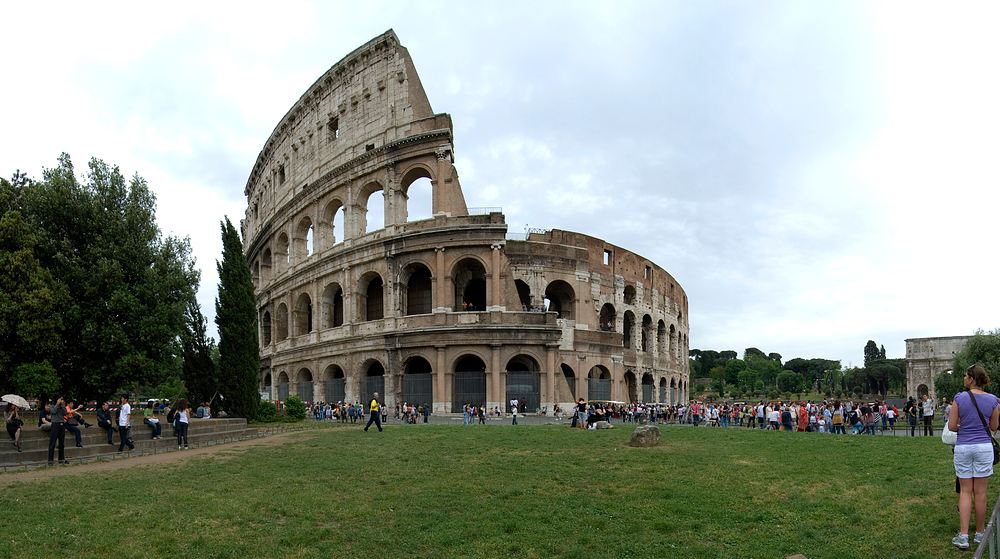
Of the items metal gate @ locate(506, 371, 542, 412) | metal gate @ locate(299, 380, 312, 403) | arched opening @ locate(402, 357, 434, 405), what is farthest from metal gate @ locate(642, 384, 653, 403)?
metal gate @ locate(299, 380, 312, 403)

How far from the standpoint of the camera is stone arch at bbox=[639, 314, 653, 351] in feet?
160

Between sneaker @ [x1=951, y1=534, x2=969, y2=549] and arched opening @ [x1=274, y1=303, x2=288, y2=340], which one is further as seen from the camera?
arched opening @ [x1=274, y1=303, x2=288, y2=340]

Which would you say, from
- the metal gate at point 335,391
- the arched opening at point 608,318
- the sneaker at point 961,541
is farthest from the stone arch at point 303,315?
the sneaker at point 961,541

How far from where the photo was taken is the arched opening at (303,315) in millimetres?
44766

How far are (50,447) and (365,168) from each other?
2693cm

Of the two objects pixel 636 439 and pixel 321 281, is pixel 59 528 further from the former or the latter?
pixel 321 281

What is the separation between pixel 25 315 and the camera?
794 inches

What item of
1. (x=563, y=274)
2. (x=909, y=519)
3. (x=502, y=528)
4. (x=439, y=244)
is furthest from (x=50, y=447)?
(x=563, y=274)

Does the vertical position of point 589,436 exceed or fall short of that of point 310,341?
it falls short

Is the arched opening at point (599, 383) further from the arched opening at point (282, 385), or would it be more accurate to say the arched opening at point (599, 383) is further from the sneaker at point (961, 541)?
the sneaker at point (961, 541)

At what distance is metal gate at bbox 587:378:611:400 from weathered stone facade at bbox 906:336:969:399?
4156 centimetres

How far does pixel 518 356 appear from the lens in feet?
123

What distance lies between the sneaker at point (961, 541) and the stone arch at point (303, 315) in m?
41.6

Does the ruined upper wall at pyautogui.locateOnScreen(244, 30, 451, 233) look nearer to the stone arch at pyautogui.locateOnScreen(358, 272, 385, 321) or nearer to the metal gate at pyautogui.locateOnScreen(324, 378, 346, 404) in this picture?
the stone arch at pyautogui.locateOnScreen(358, 272, 385, 321)
